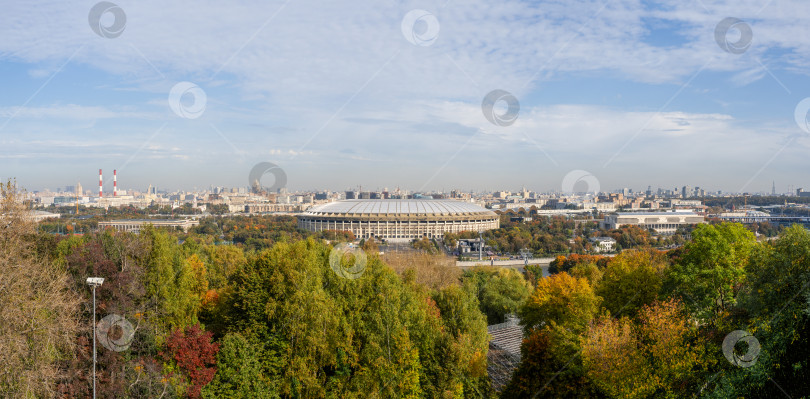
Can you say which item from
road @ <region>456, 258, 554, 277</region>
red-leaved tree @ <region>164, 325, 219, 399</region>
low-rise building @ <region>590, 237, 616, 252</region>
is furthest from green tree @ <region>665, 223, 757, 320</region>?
low-rise building @ <region>590, 237, 616, 252</region>

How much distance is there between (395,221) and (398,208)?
3158 millimetres

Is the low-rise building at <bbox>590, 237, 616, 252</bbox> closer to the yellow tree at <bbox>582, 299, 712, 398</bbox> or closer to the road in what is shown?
the road

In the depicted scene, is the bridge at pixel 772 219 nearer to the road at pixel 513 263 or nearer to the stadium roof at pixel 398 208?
the road at pixel 513 263

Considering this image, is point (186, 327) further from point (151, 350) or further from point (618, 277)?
point (618, 277)

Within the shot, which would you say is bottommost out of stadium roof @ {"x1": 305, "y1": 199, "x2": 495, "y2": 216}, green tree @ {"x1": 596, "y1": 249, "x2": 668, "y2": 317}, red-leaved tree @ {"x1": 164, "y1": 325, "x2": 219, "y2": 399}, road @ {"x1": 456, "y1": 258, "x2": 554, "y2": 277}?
road @ {"x1": 456, "y1": 258, "x2": 554, "y2": 277}

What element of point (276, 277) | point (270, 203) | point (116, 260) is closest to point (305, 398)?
point (276, 277)

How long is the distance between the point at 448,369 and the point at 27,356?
693 centimetres

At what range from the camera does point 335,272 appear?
473 inches

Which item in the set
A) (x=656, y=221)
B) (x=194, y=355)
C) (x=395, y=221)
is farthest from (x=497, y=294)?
(x=656, y=221)

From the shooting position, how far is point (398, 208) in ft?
199

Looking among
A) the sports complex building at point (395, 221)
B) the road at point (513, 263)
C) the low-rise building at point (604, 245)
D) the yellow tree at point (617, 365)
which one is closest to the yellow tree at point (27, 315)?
the yellow tree at point (617, 365)

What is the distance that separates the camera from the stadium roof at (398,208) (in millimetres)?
59031

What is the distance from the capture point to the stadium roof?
5903 centimetres

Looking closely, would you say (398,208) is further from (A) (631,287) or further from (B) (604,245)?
(A) (631,287)
